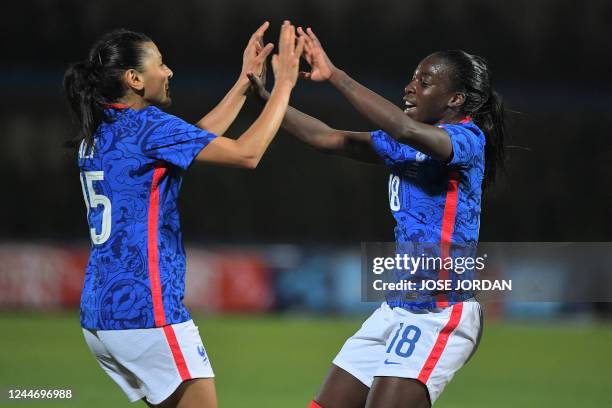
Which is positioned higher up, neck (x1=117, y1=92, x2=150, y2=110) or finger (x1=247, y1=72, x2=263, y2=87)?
finger (x1=247, y1=72, x2=263, y2=87)

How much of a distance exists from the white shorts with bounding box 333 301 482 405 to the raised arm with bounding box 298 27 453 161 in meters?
0.69

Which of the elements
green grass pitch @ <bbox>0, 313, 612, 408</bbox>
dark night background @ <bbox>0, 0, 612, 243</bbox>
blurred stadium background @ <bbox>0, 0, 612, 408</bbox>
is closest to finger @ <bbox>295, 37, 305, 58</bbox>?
green grass pitch @ <bbox>0, 313, 612, 408</bbox>

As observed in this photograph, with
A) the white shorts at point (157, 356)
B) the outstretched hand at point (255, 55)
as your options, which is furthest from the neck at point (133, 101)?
the white shorts at point (157, 356)

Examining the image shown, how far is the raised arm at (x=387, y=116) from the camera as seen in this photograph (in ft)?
12.4

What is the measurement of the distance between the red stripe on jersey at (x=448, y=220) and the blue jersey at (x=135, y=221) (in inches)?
43.5

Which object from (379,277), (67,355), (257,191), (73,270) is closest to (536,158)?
(257,191)

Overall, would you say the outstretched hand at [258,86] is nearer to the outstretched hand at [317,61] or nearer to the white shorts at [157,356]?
the outstretched hand at [317,61]

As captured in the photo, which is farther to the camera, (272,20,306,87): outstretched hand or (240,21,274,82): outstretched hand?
(240,21,274,82): outstretched hand

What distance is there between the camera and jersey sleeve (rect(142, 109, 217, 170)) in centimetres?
352

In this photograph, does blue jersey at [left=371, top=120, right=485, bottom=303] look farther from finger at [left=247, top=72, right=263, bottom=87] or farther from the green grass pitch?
the green grass pitch

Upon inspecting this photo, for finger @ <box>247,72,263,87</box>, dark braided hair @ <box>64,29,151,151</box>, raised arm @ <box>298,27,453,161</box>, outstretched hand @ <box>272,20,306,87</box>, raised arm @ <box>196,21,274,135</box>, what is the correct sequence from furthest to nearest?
finger @ <box>247,72,263,87</box> < raised arm @ <box>196,21,274,135</box> < outstretched hand @ <box>272,20,306,87</box> < raised arm @ <box>298,27,453,161</box> < dark braided hair @ <box>64,29,151,151</box>

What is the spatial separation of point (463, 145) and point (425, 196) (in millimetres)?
294

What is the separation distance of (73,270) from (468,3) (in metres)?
9.50

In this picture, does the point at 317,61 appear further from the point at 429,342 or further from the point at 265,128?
the point at 429,342
